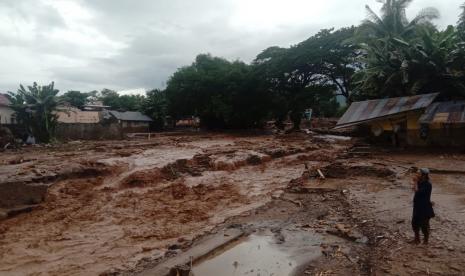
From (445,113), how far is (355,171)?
5.62m

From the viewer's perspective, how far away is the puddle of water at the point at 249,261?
22.3 ft

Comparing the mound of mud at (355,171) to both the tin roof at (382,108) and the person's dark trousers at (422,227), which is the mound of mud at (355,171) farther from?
the person's dark trousers at (422,227)

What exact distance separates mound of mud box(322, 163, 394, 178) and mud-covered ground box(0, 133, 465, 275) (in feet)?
0.13

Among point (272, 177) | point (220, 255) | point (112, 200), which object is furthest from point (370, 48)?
point (220, 255)

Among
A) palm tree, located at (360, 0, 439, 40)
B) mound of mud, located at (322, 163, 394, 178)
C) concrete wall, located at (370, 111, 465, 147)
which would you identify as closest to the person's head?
mound of mud, located at (322, 163, 394, 178)

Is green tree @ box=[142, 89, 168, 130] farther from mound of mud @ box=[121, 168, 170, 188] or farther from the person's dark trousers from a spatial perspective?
the person's dark trousers

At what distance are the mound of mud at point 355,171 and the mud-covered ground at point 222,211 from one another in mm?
39

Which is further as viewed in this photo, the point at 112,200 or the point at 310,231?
the point at 112,200

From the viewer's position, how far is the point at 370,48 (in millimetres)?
22328

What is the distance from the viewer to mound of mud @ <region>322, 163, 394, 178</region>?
1444cm

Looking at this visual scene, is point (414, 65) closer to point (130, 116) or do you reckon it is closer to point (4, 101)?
point (4, 101)

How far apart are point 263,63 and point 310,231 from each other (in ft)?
98.5

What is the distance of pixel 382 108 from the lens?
19.3m

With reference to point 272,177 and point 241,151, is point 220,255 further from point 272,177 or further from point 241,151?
point 241,151
